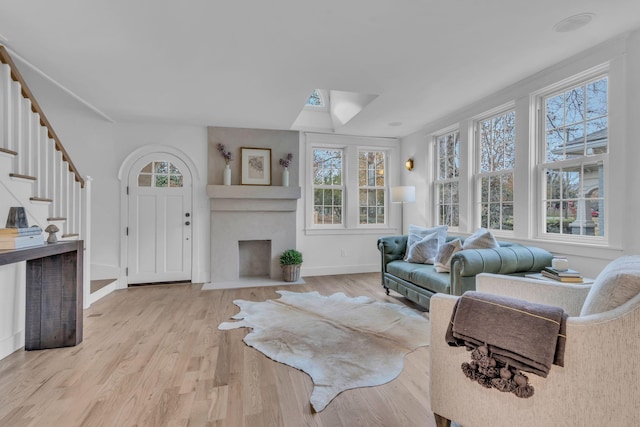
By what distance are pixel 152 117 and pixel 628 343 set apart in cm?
499

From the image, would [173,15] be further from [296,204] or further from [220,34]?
[296,204]

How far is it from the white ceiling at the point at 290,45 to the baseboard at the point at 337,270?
273cm

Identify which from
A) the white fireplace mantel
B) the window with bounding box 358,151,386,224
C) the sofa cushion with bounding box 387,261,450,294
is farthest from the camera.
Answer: the window with bounding box 358,151,386,224

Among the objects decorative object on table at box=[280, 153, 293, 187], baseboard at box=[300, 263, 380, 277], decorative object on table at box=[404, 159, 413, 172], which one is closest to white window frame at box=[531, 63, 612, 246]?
decorative object on table at box=[404, 159, 413, 172]

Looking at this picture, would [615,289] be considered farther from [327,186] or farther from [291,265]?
[327,186]

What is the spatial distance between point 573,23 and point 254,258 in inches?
182

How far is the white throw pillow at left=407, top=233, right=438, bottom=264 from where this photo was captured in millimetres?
3557

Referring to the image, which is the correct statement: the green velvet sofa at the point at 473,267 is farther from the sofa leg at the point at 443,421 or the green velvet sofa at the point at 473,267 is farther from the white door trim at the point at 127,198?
the white door trim at the point at 127,198

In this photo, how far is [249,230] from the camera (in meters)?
4.82

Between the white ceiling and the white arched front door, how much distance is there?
1.13 meters

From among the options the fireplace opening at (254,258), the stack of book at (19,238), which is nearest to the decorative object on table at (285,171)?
the fireplace opening at (254,258)

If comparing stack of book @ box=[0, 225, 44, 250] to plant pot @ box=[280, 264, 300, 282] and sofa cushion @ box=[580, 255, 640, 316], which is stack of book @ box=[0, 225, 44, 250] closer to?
plant pot @ box=[280, 264, 300, 282]

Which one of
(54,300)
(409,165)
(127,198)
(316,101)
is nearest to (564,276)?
(409,165)

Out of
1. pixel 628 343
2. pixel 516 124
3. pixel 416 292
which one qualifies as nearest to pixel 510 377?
pixel 628 343
